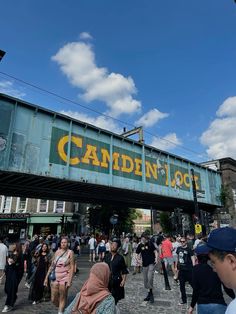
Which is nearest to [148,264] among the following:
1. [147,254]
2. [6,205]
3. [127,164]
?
[147,254]

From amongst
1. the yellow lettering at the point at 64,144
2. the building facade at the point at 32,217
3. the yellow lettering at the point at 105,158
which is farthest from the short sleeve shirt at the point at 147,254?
the building facade at the point at 32,217

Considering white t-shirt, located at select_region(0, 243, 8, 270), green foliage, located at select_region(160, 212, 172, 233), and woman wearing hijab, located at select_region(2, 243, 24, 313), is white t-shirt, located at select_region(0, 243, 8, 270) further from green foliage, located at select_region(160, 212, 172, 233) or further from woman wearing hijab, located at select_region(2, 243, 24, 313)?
green foliage, located at select_region(160, 212, 172, 233)

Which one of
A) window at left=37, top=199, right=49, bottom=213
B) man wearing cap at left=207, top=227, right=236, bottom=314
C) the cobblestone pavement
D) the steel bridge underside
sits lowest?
the cobblestone pavement

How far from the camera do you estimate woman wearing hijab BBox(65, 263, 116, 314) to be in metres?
2.85

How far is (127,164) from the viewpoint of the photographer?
22609mm

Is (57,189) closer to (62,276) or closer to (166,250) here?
(166,250)

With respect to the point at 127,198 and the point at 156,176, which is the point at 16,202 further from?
the point at 156,176

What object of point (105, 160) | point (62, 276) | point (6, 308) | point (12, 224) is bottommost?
point (6, 308)

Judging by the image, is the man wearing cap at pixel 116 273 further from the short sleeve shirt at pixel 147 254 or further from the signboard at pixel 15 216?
the signboard at pixel 15 216

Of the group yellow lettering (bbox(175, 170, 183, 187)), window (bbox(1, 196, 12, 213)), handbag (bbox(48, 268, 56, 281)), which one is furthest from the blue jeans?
window (bbox(1, 196, 12, 213))

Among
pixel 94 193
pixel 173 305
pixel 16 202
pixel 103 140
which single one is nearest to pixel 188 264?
pixel 173 305

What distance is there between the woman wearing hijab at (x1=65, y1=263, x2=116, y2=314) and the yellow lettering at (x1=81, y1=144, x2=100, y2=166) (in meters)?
16.6

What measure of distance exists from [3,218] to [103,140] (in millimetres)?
26043

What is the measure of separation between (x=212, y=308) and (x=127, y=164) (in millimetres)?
18721
